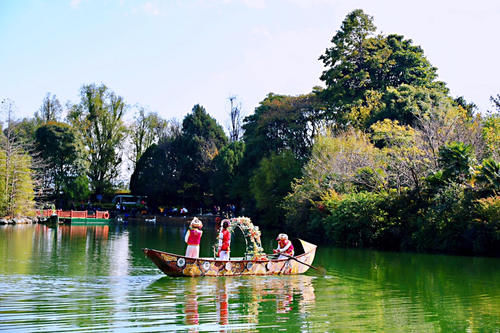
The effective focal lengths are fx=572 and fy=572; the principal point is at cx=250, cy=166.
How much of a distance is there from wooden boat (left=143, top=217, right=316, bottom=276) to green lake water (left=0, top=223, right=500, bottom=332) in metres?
0.34

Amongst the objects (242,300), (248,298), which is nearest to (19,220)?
(248,298)

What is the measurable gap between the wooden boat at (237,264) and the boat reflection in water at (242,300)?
0.30 meters

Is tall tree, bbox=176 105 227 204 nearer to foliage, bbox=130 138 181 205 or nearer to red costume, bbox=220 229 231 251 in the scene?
foliage, bbox=130 138 181 205

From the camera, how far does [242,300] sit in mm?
13039

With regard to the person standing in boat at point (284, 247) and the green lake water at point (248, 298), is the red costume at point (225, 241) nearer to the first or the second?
the green lake water at point (248, 298)

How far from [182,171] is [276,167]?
23.5 meters

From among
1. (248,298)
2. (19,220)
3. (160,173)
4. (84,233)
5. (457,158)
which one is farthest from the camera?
(160,173)

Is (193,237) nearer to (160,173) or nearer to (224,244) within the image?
(224,244)

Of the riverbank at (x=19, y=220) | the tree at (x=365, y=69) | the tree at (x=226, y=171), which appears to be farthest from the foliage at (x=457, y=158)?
the tree at (x=226, y=171)

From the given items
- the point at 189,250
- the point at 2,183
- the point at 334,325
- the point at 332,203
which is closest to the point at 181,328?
the point at 334,325

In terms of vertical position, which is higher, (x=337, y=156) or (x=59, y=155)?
(x=59, y=155)

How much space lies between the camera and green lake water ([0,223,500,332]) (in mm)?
10430

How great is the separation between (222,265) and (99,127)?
56201 mm

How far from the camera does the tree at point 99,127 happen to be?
6875cm
